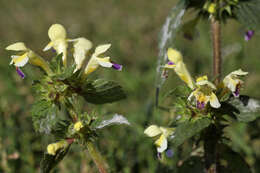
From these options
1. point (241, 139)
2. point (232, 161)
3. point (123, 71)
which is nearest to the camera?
point (232, 161)

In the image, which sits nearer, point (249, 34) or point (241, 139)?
point (249, 34)

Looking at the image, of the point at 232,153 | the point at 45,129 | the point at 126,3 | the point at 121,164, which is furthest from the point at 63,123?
the point at 126,3

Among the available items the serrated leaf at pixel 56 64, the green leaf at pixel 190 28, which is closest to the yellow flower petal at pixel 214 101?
the serrated leaf at pixel 56 64

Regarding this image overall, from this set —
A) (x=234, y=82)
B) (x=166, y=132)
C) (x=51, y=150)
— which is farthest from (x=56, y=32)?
(x=234, y=82)

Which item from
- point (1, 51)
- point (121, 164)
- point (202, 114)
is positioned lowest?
point (121, 164)

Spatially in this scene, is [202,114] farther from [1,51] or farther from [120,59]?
[1,51]

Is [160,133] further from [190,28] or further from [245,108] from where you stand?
[190,28]
